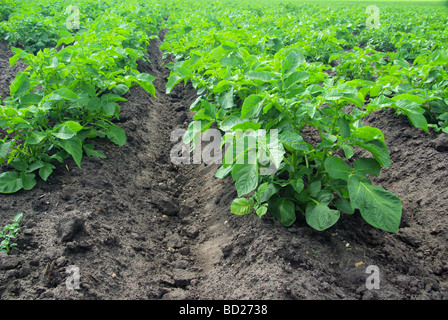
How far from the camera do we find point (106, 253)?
235 cm

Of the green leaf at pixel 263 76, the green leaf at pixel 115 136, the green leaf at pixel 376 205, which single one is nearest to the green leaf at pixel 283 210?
the green leaf at pixel 376 205

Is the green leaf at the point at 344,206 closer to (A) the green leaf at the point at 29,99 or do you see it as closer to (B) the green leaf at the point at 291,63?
(B) the green leaf at the point at 291,63

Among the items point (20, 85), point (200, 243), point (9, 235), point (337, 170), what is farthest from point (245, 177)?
point (20, 85)

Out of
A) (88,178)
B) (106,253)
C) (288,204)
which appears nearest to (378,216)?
(288,204)

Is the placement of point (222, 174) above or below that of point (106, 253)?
above

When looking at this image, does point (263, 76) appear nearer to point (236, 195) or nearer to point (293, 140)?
point (293, 140)

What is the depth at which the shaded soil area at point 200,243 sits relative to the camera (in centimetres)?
199

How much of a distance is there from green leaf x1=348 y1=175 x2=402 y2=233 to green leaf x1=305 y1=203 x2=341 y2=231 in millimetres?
166

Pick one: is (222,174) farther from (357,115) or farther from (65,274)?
(65,274)

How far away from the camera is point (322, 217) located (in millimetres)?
2176

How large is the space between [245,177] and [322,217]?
1.94ft

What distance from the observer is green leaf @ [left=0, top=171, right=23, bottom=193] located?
2.70m

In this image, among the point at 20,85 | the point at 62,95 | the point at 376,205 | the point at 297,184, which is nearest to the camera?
the point at 376,205
